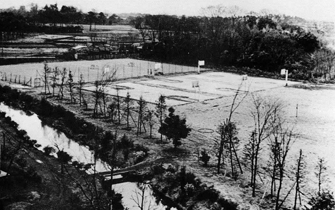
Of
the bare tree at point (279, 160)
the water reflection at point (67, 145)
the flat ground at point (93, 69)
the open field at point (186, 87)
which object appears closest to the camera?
the bare tree at point (279, 160)

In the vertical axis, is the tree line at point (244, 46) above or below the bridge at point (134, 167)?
above

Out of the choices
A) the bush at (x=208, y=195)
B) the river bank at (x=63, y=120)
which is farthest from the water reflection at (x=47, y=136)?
the bush at (x=208, y=195)

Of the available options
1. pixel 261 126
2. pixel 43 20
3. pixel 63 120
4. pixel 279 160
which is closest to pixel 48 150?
pixel 63 120

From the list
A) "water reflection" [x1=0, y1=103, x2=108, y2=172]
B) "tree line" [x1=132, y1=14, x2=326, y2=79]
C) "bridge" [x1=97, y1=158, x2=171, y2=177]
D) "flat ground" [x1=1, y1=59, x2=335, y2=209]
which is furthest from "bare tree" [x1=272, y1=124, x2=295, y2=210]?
"tree line" [x1=132, y1=14, x2=326, y2=79]

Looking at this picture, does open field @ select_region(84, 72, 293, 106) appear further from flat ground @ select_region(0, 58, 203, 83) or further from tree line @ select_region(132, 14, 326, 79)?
tree line @ select_region(132, 14, 326, 79)

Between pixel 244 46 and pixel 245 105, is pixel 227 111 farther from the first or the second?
pixel 244 46

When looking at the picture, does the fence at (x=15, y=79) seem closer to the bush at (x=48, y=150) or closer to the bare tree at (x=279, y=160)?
the bush at (x=48, y=150)
